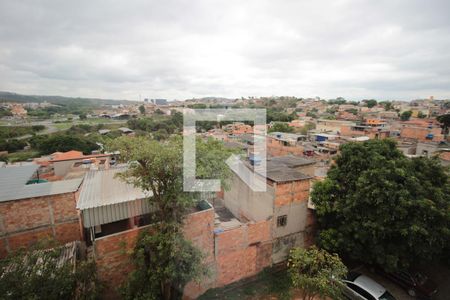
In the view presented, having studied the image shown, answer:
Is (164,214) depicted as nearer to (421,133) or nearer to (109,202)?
(109,202)

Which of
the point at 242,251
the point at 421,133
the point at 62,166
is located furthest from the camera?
the point at 421,133

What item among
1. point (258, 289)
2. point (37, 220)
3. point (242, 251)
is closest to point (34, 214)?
point (37, 220)

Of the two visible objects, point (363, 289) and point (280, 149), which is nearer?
point (363, 289)

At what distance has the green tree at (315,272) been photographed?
575 centimetres

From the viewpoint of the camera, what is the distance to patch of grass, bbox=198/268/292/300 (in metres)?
7.50

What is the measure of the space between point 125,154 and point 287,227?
266 inches

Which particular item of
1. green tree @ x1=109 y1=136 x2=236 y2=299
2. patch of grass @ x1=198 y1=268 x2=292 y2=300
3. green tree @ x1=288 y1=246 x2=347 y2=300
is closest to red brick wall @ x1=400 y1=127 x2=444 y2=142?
patch of grass @ x1=198 y1=268 x2=292 y2=300

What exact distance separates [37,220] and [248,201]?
7.24 meters

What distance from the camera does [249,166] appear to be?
32.9 ft

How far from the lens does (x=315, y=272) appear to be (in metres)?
6.20

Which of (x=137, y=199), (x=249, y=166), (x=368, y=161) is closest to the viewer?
(x=137, y=199)

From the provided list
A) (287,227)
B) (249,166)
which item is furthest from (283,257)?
(249,166)

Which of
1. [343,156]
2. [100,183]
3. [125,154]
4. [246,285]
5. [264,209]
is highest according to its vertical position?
[125,154]

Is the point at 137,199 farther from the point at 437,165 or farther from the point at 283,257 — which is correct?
the point at 437,165
